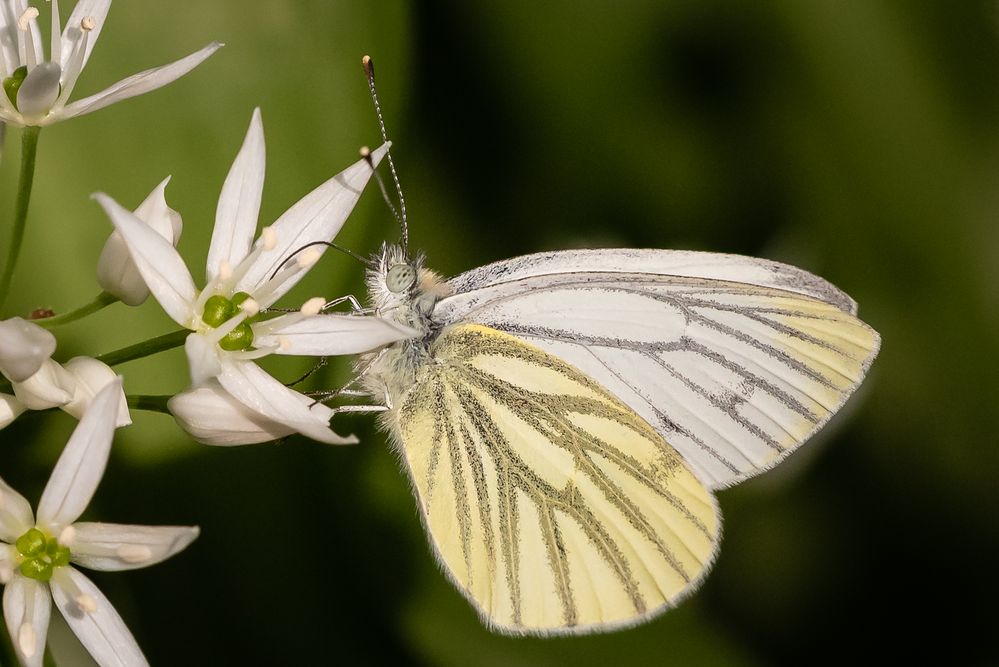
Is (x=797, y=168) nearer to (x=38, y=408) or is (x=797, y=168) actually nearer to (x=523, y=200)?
(x=523, y=200)

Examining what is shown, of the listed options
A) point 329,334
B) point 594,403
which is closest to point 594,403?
point 594,403

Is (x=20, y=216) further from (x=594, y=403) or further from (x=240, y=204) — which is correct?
(x=594, y=403)

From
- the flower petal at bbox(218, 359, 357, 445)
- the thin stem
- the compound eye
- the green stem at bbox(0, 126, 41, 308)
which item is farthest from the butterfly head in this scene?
the green stem at bbox(0, 126, 41, 308)

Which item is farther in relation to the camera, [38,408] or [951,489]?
[951,489]

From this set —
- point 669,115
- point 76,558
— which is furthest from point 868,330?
point 76,558

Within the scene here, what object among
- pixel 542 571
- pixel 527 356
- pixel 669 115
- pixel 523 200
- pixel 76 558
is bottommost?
pixel 542 571
